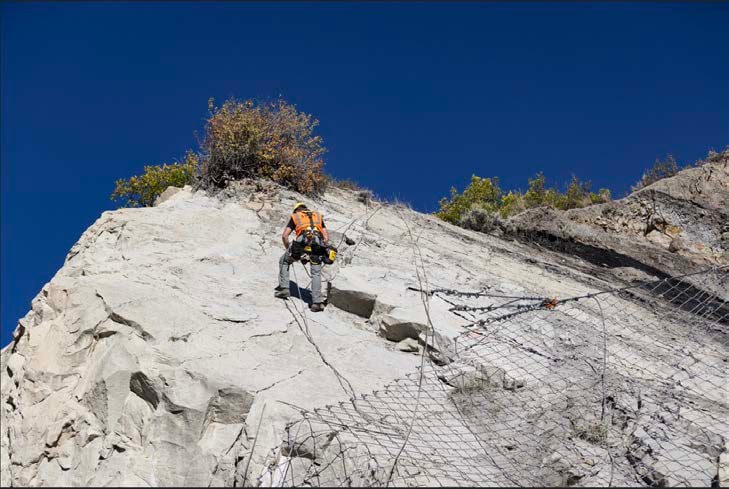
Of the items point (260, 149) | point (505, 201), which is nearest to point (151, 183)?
point (260, 149)

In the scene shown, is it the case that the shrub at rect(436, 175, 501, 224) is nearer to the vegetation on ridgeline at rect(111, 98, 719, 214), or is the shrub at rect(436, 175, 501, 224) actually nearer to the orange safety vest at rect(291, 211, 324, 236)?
the vegetation on ridgeline at rect(111, 98, 719, 214)

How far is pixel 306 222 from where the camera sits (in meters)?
9.04

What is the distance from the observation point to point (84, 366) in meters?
6.71

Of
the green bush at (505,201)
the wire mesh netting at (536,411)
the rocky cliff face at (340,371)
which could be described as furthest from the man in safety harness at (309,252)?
the green bush at (505,201)

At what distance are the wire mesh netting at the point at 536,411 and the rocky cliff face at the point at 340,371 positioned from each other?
0.02 meters

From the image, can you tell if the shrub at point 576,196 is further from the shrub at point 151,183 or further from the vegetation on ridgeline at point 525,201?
the shrub at point 151,183

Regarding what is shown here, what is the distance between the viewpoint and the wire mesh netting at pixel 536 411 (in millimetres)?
5965

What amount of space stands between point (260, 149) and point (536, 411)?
24.5ft

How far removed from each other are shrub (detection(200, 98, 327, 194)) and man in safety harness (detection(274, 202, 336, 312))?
3.28 m

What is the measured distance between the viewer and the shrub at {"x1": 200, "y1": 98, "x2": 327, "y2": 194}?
1201 centimetres

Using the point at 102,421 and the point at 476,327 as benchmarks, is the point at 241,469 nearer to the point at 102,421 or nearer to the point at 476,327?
the point at 102,421

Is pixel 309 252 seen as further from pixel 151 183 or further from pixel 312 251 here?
pixel 151 183

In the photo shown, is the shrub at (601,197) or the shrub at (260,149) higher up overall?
the shrub at (601,197)

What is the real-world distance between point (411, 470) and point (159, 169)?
11227mm
